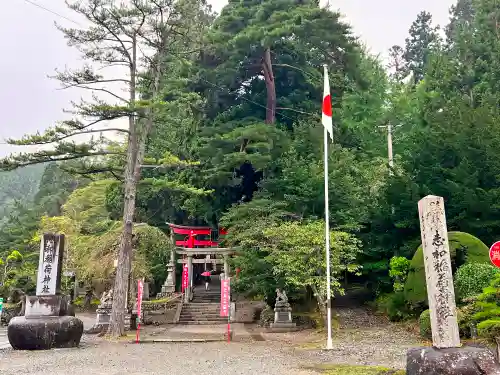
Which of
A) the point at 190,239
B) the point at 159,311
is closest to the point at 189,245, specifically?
the point at 190,239

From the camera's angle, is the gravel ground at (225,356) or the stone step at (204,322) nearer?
the gravel ground at (225,356)

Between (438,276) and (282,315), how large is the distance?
1077 cm

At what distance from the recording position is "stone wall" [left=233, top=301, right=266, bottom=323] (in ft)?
65.1

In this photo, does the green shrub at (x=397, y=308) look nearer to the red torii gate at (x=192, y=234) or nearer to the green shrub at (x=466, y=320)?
the green shrub at (x=466, y=320)

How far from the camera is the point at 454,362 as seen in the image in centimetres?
534

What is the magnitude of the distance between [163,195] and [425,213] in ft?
66.2

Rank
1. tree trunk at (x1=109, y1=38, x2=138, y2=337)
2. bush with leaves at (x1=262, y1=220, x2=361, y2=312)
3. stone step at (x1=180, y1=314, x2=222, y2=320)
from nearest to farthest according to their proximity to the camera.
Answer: tree trunk at (x1=109, y1=38, x2=138, y2=337)
bush with leaves at (x1=262, y1=220, x2=361, y2=312)
stone step at (x1=180, y1=314, x2=222, y2=320)

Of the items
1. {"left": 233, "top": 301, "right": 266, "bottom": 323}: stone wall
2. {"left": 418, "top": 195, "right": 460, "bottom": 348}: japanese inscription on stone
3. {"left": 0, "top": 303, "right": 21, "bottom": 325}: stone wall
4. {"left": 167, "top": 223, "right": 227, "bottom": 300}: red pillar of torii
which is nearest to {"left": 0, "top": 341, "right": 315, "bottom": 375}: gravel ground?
{"left": 418, "top": 195, "right": 460, "bottom": 348}: japanese inscription on stone

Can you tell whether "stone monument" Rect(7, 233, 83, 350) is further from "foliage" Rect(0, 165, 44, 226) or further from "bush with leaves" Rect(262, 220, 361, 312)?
"foliage" Rect(0, 165, 44, 226)

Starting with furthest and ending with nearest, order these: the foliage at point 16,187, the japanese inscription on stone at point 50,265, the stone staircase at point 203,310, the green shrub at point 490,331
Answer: the foliage at point 16,187 < the stone staircase at point 203,310 < the japanese inscription on stone at point 50,265 < the green shrub at point 490,331

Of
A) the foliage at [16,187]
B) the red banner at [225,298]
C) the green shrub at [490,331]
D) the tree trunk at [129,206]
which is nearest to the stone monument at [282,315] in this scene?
the red banner at [225,298]

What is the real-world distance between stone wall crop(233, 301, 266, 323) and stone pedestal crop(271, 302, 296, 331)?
359 centimetres

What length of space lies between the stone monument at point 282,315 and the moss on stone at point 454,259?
4.49m

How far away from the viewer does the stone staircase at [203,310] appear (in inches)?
801
